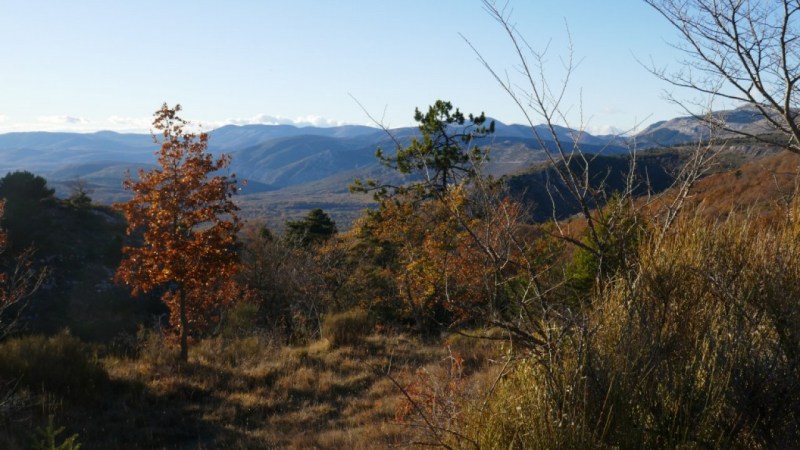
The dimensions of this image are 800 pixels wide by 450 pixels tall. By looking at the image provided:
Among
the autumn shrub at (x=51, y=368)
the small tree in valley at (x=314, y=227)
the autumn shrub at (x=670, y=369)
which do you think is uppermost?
the autumn shrub at (x=670, y=369)

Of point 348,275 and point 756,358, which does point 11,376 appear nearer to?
point 756,358

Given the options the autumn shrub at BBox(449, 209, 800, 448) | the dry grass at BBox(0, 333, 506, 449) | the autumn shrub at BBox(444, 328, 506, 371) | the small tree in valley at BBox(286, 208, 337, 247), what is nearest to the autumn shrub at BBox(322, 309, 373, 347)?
the dry grass at BBox(0, 333, 506, 449)

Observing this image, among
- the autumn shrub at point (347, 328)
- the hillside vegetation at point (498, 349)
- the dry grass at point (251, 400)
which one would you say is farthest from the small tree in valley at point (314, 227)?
the dry grass at point (251, 400)

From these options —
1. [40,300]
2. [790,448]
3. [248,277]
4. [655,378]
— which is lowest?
[40,300]

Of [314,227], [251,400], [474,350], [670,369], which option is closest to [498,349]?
[670,369]

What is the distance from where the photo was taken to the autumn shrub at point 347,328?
12.1 meters

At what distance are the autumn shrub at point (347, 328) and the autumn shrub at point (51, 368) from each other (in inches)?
179

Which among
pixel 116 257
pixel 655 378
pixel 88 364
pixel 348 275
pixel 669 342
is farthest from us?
pixel 116 257

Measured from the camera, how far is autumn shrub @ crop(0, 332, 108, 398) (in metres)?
8.59

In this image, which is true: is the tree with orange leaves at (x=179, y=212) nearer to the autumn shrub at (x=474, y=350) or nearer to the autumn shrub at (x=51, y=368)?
the autumn shrub at (x=51, y=368)

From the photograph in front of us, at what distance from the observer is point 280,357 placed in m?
10.7

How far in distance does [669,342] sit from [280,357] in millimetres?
8730

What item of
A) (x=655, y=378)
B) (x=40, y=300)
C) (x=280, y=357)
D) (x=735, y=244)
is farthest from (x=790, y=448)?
(x=40, y=300)

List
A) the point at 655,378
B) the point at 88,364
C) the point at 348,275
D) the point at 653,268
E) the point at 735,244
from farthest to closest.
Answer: the point at 348,275 → the point at 88,364 → the point at 735,244 → the point at 653,268 → the point at 655,378
